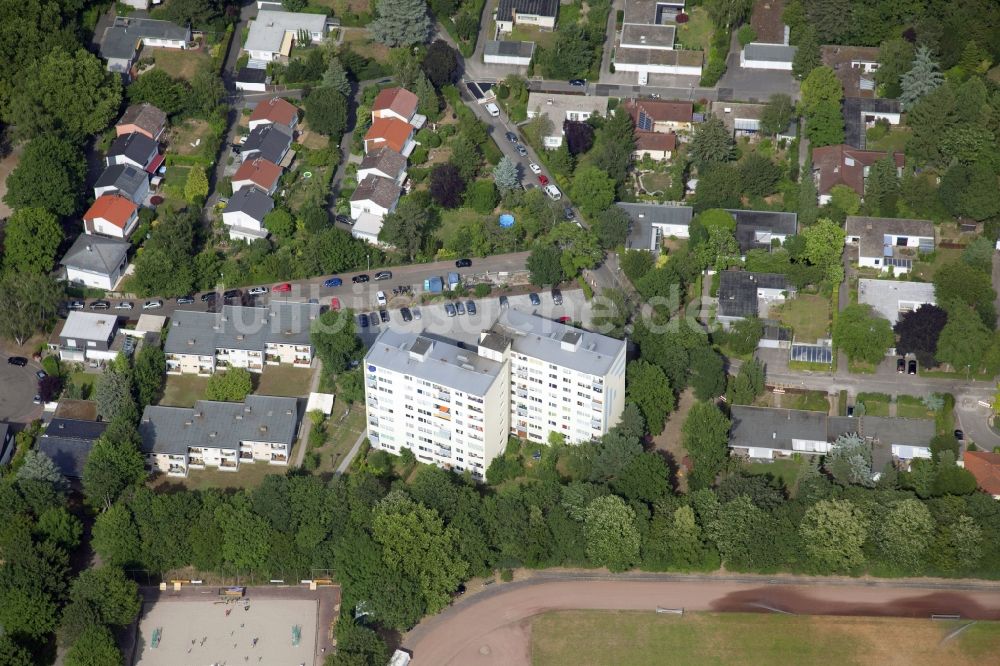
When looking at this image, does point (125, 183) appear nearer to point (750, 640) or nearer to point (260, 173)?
point (260, 173)

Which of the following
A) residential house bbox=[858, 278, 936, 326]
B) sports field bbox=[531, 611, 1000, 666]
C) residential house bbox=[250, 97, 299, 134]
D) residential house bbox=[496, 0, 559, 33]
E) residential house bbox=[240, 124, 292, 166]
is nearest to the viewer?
sports field bbox=[531, 611, 1000, 666]

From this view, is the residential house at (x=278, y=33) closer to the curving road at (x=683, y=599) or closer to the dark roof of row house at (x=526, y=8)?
the dark roof of row house at (x=526, y=8)

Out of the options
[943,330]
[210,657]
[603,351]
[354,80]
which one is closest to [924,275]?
[943,330]

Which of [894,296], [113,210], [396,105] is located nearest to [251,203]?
[113,210]

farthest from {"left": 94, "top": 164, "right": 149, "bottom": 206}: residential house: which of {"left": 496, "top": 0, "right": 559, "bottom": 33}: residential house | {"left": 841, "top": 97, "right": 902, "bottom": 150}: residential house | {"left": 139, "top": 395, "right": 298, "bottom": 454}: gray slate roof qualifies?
{"left": 841, "top": 97, "right": 902, "bottom": 150}: residential house

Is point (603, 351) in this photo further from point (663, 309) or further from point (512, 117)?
point (512, 117)

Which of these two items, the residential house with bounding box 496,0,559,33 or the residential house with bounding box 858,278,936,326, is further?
the residential house with bounding box 496,0,559,33

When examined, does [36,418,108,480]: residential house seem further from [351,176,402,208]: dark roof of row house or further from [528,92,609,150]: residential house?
[528,92,609,150]: residential house
